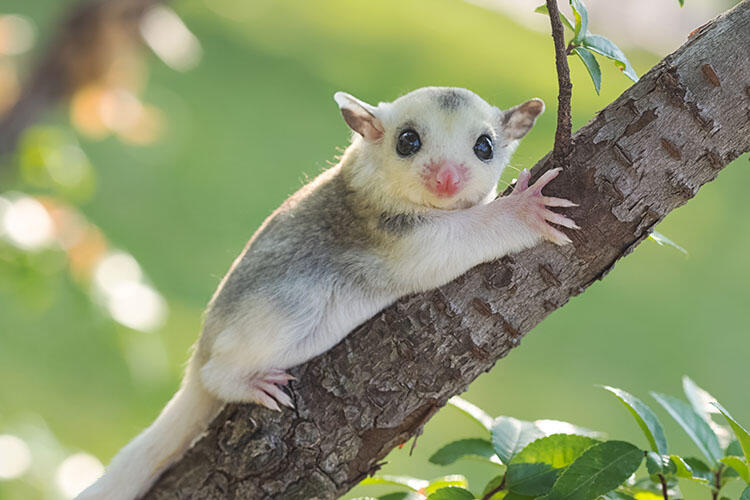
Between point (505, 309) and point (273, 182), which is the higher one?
point (273, 182)

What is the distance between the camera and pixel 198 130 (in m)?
5.74

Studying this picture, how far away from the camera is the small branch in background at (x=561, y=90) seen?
1.08 meters

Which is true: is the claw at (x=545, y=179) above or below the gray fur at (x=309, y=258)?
below

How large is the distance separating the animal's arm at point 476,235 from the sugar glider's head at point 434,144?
2.6 inches

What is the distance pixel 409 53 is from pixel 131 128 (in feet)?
13.0

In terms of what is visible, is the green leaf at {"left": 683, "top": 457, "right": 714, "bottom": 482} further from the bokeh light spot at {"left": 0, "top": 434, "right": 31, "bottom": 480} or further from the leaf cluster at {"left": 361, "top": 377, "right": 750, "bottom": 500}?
the bokeh light spot at {"left": 0, "top": 434, "right": 31, "bottom": 480}

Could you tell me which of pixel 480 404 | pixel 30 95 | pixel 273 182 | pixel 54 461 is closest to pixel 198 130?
pixel 273 182

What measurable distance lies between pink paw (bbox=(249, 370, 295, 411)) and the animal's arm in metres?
0.25

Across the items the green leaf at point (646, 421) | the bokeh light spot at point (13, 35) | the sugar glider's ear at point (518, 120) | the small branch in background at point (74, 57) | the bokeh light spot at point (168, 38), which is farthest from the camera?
the small branch in background at point (74, 57)

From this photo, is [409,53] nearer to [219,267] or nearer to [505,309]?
[219,267]

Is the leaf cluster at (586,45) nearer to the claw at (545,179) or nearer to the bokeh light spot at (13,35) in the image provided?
the claw at (545,179)

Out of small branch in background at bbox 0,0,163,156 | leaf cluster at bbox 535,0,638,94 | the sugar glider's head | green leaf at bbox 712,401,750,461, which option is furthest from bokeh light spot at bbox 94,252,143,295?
small branch in background at bbox 0,0,163,156

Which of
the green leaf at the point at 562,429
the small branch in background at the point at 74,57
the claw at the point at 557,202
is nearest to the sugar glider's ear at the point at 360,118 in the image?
the claw at the point at 557,202

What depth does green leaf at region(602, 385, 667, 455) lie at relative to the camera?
1022 mm
